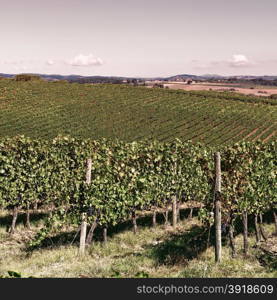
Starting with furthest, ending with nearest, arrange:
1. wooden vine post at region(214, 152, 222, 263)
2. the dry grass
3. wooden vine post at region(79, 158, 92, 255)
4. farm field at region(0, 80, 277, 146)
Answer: farm field at region(0, 80, 277, 146) → wooden vine post at region(79, 158, 92, 255) → wooden vine post at region(214, 152, 222, 263) → the dry grass

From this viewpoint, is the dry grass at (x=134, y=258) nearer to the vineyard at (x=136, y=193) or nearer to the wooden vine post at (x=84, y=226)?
the vineyard at (x=136, y=193)

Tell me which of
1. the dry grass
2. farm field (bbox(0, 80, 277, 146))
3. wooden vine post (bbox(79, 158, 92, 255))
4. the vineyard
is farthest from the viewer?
farm field (bbox(0, 80, 277, 146))

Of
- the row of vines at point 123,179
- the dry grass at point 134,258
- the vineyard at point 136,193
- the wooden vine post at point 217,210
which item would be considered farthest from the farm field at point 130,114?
the wooden vine post at point 217,210

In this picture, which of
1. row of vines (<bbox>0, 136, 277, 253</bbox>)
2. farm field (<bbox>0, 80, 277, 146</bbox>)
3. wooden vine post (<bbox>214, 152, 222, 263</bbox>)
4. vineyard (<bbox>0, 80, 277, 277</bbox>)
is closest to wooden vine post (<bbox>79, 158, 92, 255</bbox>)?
vineyard (<bbox>0, 80, 277, 277</bbox>)

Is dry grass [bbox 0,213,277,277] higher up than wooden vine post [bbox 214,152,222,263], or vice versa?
wooden vine post [bbox 214,152,222,263]

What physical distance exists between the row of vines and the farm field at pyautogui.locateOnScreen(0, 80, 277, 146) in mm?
30984

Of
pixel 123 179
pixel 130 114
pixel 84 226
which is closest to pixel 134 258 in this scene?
pixel 84 226

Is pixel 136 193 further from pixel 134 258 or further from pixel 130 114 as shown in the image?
pixel 130 114

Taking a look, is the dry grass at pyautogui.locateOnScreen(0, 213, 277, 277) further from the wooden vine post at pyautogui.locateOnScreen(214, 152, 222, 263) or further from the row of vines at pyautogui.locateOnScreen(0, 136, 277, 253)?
the row of vines at pyautogui.locateOnScreen(0, 136, 277, 253)

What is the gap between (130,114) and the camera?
202ft

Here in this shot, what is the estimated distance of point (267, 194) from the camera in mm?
12289

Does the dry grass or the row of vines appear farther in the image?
the row of vines

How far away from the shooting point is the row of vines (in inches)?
423
